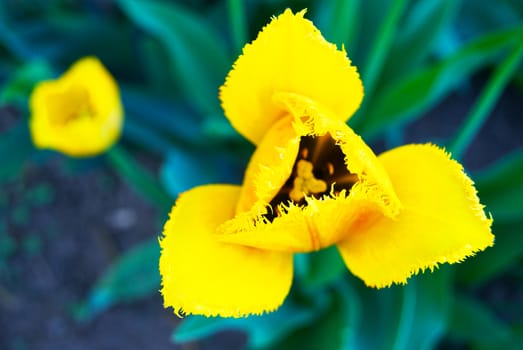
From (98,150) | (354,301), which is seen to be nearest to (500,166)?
(354,301)

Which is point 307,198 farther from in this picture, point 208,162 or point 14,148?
point 14,148

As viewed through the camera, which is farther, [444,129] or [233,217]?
[444,129]

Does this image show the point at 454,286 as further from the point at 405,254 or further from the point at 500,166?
the point at 405,254

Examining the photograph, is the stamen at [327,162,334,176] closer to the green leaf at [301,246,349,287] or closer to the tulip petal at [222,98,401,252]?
the tulip petal at [222,98,401,252]

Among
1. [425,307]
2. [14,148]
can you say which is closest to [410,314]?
[425,307]

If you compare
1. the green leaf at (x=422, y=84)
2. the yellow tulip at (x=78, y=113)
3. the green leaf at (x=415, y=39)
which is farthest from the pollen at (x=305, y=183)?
the green leaf at (x=415, y=39)

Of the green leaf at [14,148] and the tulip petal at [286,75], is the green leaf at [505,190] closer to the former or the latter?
the tulip petal at [286,75]

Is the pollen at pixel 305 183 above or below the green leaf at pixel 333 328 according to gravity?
above
